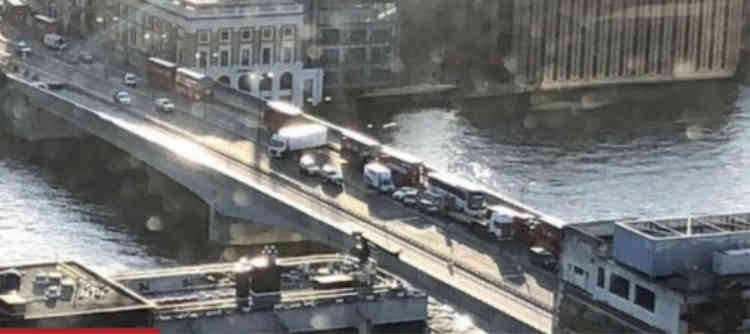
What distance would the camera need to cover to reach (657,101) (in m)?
32.4

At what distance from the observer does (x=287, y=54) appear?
31.4m

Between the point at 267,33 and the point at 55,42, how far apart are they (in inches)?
113

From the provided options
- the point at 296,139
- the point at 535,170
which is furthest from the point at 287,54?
the point at 296,139

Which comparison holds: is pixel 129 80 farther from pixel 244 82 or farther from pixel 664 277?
pixel 664 277

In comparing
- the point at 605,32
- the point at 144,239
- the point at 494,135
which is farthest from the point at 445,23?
the point at 144,239

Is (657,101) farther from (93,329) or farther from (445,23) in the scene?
(93,329)

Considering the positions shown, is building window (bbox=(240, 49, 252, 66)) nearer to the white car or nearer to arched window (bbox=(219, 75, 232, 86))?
arched window (bbox=(219, 75, 232, 86))

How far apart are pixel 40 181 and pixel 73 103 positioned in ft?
8.69

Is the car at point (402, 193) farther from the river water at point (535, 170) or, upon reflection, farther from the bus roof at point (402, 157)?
the river water at point (535, 170)

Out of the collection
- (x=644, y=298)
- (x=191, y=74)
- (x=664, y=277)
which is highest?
(x=664, y=277)

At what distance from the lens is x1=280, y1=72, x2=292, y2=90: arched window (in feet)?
102

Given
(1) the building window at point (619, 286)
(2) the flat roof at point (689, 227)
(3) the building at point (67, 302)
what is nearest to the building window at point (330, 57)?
(2) the flat roof at point (689, 227)

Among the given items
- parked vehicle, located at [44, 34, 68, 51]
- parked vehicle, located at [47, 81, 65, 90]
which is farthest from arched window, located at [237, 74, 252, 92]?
parked vehicle, located at [47, 81, 65, 90]

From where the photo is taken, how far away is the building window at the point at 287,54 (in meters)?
31.3
